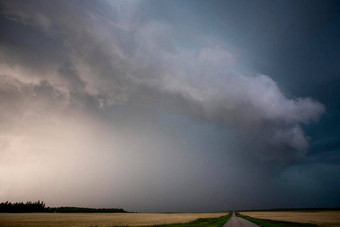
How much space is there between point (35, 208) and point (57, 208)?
24.8m

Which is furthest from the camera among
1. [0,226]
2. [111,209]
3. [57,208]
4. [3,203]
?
[111,209]

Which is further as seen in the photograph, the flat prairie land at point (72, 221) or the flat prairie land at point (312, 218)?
the flat prairie land at point (312, 218)

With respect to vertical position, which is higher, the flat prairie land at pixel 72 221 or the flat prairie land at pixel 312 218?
the flat prairie land at pixel 72 221

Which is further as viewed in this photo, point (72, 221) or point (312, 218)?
point (312, 218)

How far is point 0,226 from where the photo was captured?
27.9 meters

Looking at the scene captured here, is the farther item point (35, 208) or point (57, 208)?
point (57, 208)

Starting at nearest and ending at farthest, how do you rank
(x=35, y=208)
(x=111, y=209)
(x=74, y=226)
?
(x=74, y=226), (x=35, y=208), (x=111, y=209)

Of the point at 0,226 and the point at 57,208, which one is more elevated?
the point at 0,226

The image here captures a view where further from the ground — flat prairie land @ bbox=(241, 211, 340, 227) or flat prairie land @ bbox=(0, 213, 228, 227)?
flat prairie land @ bbox=(0, 213, 228, 227)

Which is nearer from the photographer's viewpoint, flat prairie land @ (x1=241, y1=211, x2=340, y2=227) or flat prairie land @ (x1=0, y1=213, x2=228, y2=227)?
flat prairie land @ (x1=0, y1=213, x2=228, y2=227)

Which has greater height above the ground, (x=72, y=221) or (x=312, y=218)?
(x=72, y=221)

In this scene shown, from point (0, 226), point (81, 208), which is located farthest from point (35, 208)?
point (0, 226)

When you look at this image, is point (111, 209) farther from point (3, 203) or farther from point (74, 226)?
point (74, 226)

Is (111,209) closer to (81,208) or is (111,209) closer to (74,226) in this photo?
(81,208)
